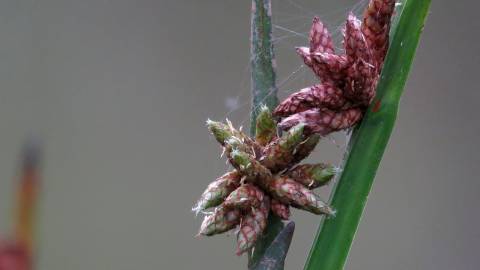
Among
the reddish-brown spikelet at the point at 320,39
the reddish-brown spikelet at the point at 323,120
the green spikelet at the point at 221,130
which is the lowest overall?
the green spikelet at the point at 221,130

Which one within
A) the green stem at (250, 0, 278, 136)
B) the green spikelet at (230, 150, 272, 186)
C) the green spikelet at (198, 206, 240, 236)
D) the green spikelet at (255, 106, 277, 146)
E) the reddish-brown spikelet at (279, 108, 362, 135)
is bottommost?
the green spikelet at (198, 206, 240, 236)

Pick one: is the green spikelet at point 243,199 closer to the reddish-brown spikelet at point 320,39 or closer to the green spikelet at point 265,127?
the green spikelet at point 265,127

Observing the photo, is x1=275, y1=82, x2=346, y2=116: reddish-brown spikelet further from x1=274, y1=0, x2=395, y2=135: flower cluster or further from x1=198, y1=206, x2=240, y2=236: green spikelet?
x1=198, y1=206, x2=240, y2=236: green spikelet

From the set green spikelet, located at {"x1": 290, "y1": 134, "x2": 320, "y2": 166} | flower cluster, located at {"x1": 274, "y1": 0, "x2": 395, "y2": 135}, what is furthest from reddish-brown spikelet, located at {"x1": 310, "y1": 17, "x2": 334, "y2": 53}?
green spikelet, located at {"x1": 290, "y1": 134, "x2": 320, "y2": 166}

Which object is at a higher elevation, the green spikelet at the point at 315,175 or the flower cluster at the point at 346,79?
the flower cluster at the point at 346,79

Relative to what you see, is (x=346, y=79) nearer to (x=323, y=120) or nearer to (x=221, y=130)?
(x=323, y=120)

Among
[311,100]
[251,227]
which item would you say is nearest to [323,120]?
[311,100]

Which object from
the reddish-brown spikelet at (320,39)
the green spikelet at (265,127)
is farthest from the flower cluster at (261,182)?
the reddish-brown spikelet at (320,39)
